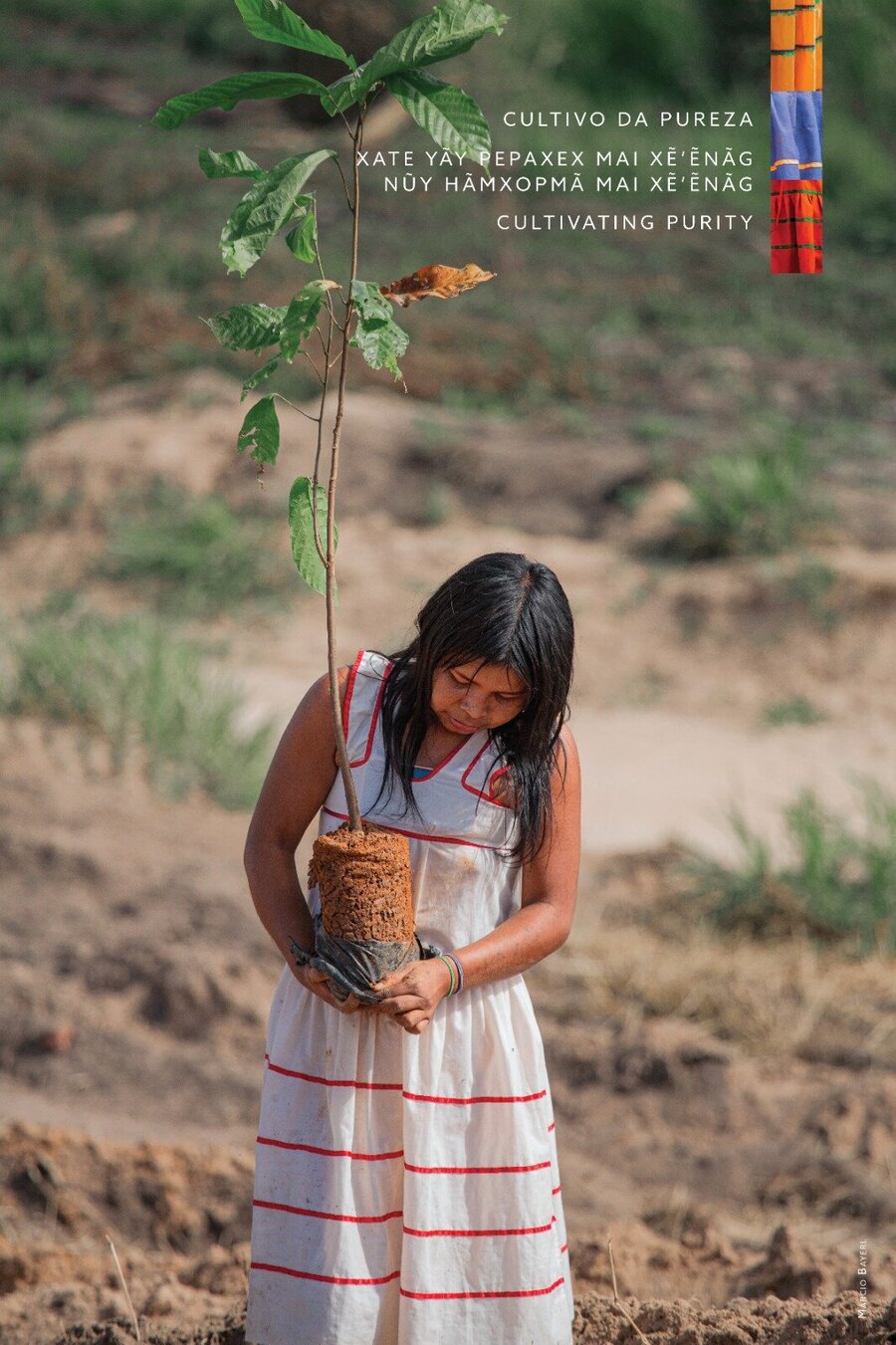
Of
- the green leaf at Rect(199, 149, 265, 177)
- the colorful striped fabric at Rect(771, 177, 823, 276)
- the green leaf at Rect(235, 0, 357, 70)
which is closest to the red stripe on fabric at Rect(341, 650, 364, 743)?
the green leaf at Rect(199, 149, 265, 177)

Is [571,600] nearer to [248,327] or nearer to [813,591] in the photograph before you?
[813,591]

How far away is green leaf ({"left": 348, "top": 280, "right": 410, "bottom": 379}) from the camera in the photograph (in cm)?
167

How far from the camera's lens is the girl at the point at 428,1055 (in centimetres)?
185

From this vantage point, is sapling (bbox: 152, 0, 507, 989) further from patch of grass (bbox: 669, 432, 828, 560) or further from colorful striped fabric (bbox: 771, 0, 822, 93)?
patch of grass (bbox: 669, 432, 828, 560)

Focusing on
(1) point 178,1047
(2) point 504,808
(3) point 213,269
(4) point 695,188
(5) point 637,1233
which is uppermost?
(4) point 695,188

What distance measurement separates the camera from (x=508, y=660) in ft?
5.79

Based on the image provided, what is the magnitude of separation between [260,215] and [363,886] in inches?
31.4

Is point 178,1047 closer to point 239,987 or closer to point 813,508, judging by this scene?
point 239,987

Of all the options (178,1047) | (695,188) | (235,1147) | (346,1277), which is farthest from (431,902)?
(695,188)

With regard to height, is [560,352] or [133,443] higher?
[560,352]

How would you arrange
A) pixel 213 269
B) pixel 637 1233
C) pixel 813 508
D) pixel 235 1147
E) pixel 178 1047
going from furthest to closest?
pixel 213 269 < pixel 813 508 < pixel 178 1047 < pixel 235 1147 < pixel 637 1233

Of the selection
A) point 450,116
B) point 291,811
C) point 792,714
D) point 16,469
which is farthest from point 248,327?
point 16,469

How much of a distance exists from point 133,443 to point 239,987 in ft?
18.9

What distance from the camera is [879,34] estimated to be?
13758mm
